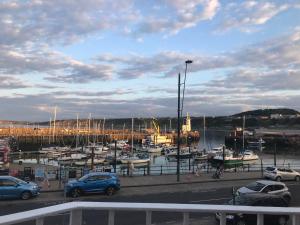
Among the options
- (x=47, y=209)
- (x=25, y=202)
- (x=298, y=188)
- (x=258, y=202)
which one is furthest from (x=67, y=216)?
(x=298, y=188)

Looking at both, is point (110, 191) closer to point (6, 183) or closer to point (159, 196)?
point (159, 196)

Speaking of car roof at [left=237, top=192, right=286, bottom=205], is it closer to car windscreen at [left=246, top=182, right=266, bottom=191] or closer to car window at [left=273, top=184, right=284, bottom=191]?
car windscreen at [left=246, top=182, right=266, bottom=191]

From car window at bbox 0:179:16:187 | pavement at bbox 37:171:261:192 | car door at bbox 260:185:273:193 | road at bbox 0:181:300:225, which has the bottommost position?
road at bbox 0:181:300:225

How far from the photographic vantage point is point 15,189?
95.1 ft

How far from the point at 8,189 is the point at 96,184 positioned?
18.5ft

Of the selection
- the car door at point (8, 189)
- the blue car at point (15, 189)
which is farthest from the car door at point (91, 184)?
the car door at point (8, 189)

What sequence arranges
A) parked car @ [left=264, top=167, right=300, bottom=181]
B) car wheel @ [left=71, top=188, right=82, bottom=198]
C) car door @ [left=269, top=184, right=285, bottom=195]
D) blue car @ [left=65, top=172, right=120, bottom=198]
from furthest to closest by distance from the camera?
1. parked car @ [left=264, top=167, right=300, bottom=181]
2. blue car @ [left=65, top=172, right=120, bottom=198]
3. car wheel @ [left=71, top=188, right=82, bottom=198]
4. car door @ [left=269, top=184, right=285, bottom=195]

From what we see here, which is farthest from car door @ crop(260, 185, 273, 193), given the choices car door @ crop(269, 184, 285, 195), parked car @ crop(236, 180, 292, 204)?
car door @ crop(269, 184, 285, 195)

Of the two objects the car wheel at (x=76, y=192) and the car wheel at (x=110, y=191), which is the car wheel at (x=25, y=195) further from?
the car wheel at (x=110, y=191)

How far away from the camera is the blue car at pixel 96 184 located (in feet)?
99.8

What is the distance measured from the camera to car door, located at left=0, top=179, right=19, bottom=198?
28.7m

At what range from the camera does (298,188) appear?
36781 mm

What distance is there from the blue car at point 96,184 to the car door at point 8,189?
3249 millimetres

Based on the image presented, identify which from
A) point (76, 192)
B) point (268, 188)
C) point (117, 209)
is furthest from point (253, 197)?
point (117, 209)
